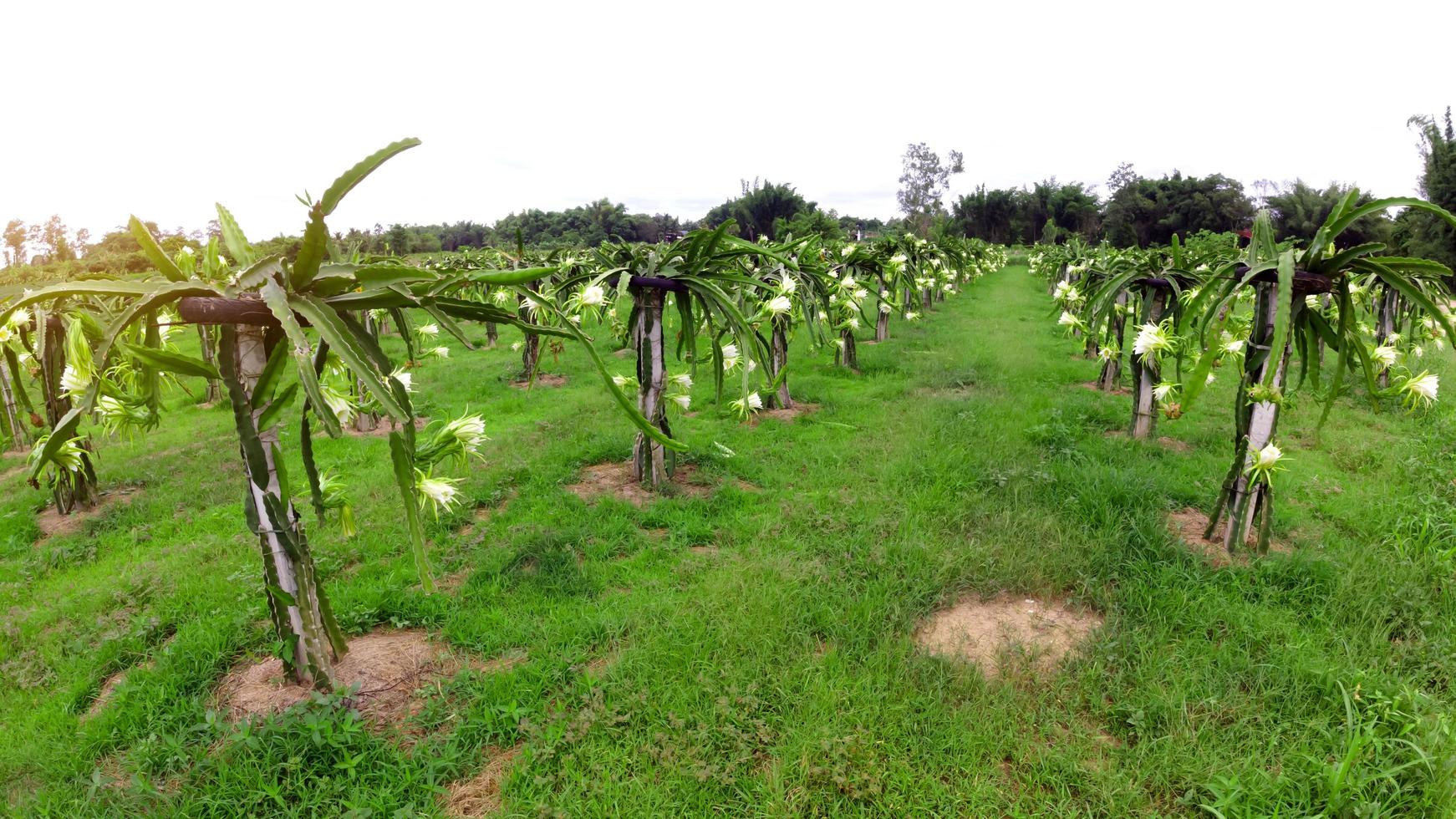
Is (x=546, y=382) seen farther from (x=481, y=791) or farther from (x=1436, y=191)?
(x=1436, y=191)

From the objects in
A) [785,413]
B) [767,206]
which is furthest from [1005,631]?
[767,206]

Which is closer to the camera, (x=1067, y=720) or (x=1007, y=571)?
(x=1067, y=720)

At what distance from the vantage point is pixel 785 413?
22.1ft

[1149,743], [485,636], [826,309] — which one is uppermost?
[826,309]

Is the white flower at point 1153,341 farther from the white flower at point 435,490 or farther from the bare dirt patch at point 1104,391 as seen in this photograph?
the bare dirt patch at point 1104,391

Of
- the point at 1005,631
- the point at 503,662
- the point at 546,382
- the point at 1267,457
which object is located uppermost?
the point at 1267,457

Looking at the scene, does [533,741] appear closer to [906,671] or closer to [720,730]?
[720,730]

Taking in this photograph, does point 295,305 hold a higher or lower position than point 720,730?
higher

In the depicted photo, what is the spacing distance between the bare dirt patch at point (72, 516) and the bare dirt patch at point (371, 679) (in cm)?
297

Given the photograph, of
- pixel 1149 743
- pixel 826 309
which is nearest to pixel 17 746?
pixel 1149 743

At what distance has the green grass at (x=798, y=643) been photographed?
213 centimetres

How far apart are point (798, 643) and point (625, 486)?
227cm

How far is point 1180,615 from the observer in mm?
2996

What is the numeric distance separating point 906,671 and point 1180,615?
4.49ft
